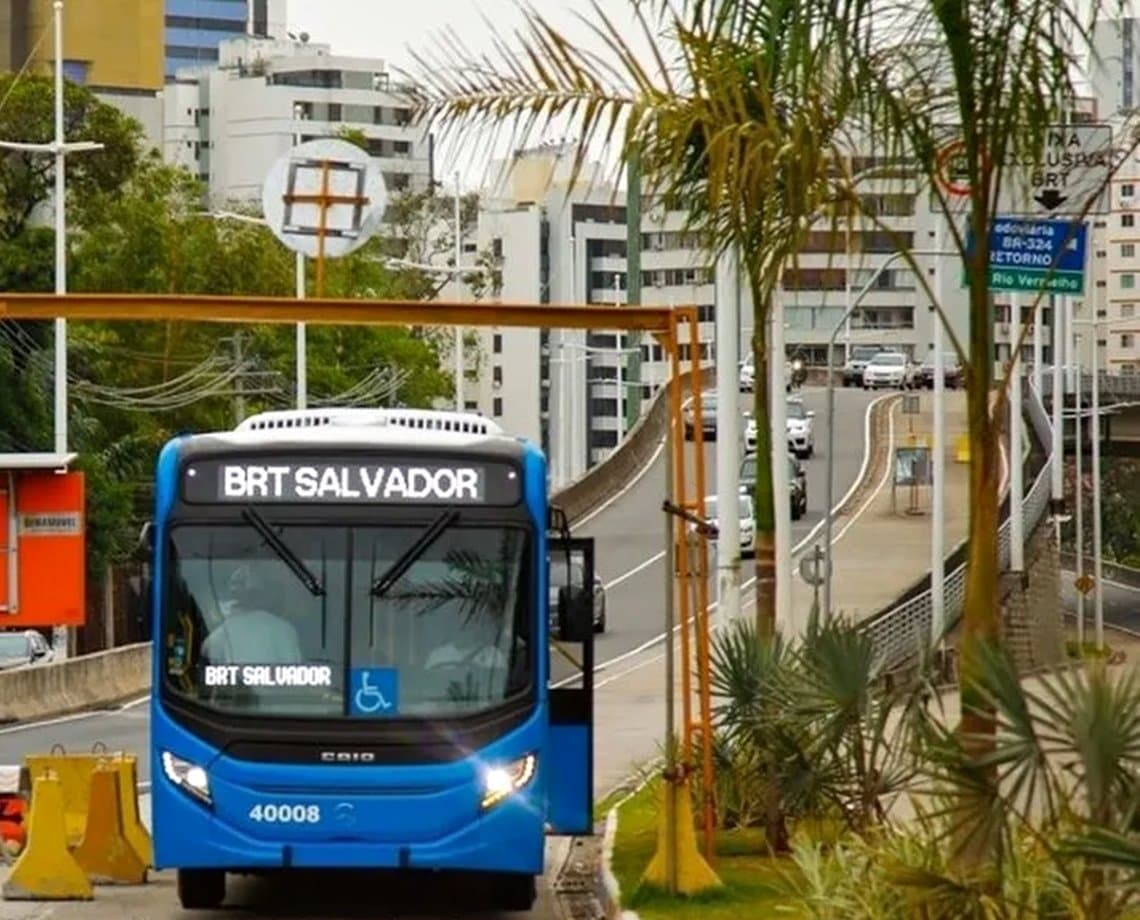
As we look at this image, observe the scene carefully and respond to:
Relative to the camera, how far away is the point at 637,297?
3174 inches

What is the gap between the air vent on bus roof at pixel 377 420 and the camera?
67.4ft

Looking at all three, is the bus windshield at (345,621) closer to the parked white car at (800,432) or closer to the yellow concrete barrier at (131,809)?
the yellow concrete barrier at (131,809)

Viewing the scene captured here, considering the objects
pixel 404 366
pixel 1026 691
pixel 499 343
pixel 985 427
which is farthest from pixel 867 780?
pixel 499 343

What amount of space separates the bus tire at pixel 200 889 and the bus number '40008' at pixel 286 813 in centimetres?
82

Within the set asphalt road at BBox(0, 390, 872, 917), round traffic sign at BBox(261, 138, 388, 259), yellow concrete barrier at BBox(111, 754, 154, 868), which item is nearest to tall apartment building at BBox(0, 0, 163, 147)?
asphalt road at BBox(0, 390, 872, 917)

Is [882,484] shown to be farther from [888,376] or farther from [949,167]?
[949,167]

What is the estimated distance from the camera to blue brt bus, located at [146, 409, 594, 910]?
1833 centimetres

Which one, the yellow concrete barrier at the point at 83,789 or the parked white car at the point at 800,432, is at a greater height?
the parked white car at the point at 800,432

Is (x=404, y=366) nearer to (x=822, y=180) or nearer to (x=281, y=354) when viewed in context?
(x=281, y=354)

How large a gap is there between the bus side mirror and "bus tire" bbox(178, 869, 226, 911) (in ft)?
8.01

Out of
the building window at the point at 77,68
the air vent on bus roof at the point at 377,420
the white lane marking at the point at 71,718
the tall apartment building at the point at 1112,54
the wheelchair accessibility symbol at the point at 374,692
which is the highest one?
the building window at the point at 77,68

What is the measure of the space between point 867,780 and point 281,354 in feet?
211

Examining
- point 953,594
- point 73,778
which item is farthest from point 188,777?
point 953,594

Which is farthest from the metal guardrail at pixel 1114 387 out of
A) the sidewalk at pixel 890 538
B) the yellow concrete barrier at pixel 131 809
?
the yellow concrete barrier at pixel 131 809
